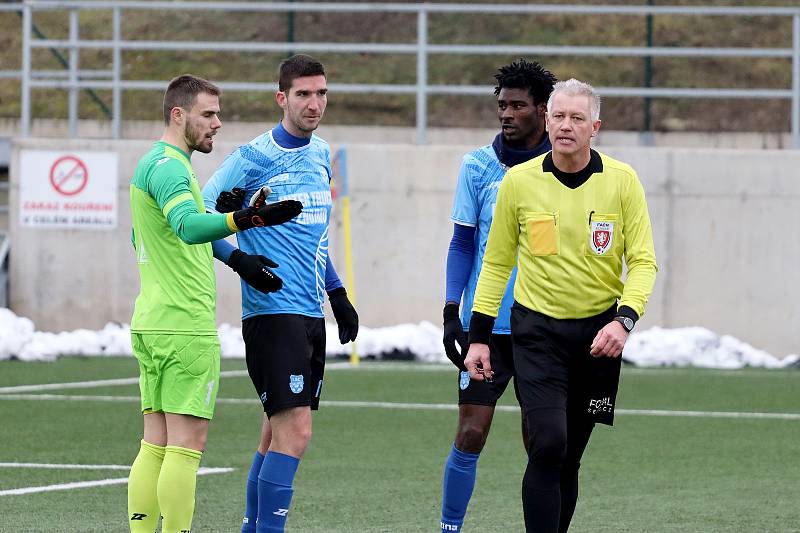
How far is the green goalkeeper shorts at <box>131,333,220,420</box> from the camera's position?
6.81 meters

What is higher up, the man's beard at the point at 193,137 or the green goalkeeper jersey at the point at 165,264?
the man's beard at the point at 193,137

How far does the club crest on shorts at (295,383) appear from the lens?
7375mm

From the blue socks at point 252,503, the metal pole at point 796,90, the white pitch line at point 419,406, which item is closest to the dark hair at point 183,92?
the blue socks at point 252,503

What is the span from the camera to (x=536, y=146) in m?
7.89

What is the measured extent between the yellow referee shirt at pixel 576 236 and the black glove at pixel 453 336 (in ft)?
1.66

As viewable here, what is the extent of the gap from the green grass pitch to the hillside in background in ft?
51.8

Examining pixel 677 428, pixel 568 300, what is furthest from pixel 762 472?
pixel 568 300

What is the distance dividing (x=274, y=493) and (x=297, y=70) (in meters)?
1.92

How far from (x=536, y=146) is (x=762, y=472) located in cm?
337

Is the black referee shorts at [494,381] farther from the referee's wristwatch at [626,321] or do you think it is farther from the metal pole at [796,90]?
the metal pole at [796,90]

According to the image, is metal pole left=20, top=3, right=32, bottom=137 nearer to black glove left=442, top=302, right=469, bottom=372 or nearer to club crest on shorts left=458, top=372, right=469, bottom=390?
club crest on shorts left=458, top=372, right=469, bottom=390

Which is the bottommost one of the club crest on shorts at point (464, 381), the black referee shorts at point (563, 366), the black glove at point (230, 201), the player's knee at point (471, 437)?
the player's knee at point (471, 437)

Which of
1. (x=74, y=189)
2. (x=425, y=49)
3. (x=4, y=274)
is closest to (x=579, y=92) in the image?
(x=425, y=49)

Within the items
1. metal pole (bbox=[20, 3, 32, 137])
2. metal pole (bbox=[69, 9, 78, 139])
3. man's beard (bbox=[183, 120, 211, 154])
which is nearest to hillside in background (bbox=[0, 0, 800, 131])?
metal pole (bbox=[69, 9, 78, 139])
